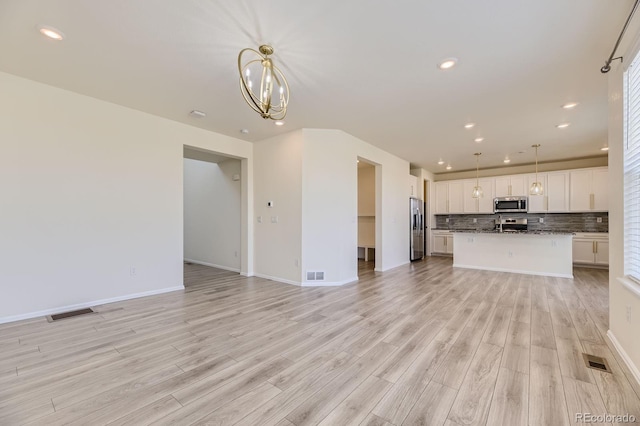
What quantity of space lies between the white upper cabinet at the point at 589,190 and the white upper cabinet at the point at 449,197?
259 centimetres

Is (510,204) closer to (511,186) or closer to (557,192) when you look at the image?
(511,186)

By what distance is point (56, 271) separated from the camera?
3320mm

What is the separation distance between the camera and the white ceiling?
6.76 feet

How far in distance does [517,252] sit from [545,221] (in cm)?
271

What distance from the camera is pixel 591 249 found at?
6594 mm

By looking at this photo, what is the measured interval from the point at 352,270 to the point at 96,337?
12.4 ft

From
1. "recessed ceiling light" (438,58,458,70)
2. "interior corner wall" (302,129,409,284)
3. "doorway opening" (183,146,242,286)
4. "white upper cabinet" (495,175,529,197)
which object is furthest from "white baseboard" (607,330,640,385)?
"white upper cabinet" (495,175,529,197)

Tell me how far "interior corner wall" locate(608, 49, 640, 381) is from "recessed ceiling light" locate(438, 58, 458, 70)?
1.27m

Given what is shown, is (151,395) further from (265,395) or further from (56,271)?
(56,271)

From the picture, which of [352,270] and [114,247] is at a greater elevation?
[114,247]

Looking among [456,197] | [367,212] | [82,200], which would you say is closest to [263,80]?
[82,200]

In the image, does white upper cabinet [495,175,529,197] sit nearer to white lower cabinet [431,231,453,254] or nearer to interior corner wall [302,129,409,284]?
white lower cabinet [431,231,453,254]

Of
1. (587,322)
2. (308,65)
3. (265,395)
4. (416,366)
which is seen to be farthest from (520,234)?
(265,395)

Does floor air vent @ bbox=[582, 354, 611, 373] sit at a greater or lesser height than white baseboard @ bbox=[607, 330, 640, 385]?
lesser
